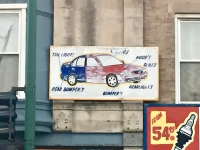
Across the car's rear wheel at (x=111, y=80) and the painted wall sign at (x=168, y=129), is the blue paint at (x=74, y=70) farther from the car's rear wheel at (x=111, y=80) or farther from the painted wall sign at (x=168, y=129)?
the painted wall sign at (x=168, y=129)

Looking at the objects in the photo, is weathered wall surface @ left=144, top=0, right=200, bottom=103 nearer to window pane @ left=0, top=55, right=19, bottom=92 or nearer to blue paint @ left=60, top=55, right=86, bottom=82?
blue paint @ left=60, top=55, right=86, bottom=82

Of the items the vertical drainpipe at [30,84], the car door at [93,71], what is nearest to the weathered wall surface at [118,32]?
the car door at [93,71]

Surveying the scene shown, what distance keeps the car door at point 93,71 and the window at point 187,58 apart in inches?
71.2

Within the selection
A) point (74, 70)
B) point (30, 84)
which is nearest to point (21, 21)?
point (74, 70)

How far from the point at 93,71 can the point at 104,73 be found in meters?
0.25

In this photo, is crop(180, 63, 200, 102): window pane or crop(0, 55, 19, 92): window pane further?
crop(180, 63, 200, 102): window pane

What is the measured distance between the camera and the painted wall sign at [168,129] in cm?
1122

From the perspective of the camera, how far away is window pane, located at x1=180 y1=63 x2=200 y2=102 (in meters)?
11.6

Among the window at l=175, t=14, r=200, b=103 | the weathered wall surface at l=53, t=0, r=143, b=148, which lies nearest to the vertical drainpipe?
the weathered wall surface at l=53, t=0, r=143, b=148

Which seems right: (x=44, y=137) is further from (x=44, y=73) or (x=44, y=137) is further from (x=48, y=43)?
(x=48, y=43)

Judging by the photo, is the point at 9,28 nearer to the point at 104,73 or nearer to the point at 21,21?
the point at 21,21

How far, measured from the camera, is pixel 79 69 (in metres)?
11.4

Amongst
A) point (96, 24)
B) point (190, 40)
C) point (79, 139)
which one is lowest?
point (79, 139)

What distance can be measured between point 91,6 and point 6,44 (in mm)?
2127
